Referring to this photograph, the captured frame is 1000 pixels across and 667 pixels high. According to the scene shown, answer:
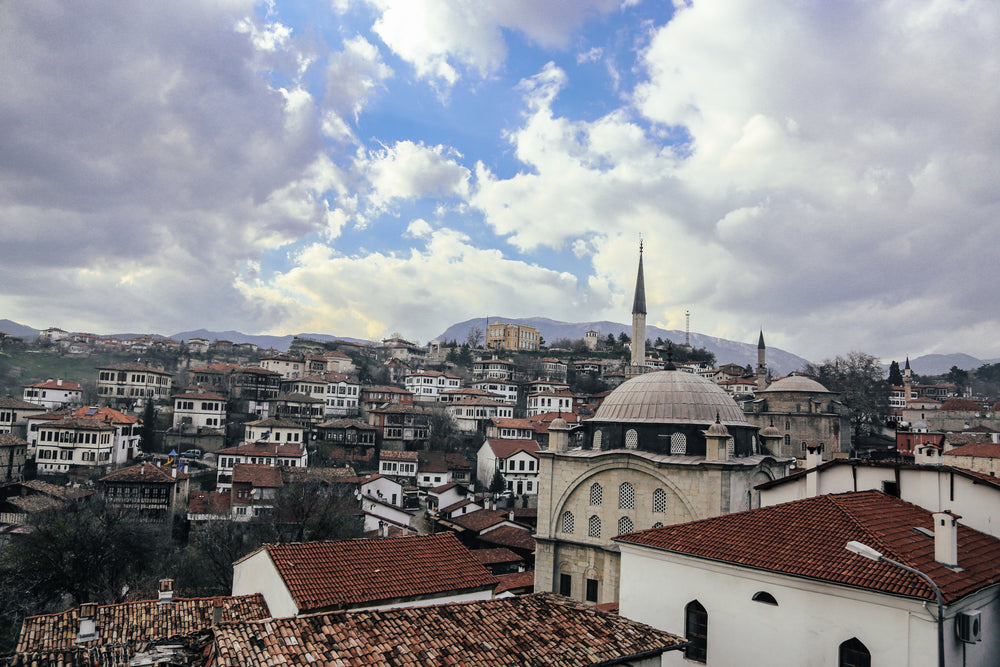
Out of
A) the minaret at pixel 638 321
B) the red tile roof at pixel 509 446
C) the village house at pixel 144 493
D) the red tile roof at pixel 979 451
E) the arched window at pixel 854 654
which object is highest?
the minaret at pixel 638 321

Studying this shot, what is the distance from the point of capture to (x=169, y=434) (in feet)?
155

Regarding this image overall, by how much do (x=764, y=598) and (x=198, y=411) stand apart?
4904 cm

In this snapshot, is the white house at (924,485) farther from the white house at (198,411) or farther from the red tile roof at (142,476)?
the white house at (198,411)

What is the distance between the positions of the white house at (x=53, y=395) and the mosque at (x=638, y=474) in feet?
168

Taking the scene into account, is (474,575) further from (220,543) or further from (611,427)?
(220,543)

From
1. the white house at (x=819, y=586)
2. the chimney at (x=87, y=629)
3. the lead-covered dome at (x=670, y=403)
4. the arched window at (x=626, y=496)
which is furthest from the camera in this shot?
the lead-covered dome at (x=670, y=403)

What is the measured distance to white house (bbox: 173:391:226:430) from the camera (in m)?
49.2

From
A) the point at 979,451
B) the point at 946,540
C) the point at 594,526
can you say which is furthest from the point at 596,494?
the point at 979,451

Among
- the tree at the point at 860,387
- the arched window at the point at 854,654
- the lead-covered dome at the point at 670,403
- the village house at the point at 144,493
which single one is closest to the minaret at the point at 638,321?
the tree at the point at 860,387

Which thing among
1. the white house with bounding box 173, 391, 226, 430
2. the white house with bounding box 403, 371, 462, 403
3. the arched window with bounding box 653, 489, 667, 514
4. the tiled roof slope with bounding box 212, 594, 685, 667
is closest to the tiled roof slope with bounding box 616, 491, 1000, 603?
the tiled roof slope with bounding box 212, 594, 685, 667

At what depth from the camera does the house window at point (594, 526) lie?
1975 cm

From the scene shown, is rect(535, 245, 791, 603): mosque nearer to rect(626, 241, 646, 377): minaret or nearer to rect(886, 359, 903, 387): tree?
rect(626, 241, 646, 377): minaret

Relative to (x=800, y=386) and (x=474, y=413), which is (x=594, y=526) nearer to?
(x=800, y=386)

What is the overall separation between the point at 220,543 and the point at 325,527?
4256 mm
